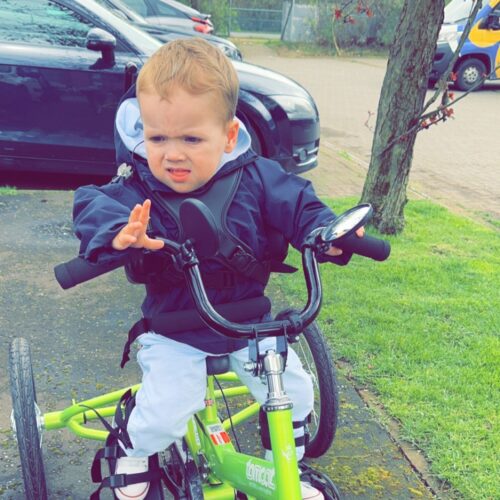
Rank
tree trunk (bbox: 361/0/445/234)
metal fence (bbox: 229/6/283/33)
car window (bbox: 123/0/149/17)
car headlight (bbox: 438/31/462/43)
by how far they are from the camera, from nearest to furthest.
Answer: tree trunk (bbox: 361/0/445/234)
car window (bbox: 123/0/149/17)
car headlight (bbox: 438/31/462/43)
metal fence (bbox: 229/6/283/33)

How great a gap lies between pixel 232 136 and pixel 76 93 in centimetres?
407

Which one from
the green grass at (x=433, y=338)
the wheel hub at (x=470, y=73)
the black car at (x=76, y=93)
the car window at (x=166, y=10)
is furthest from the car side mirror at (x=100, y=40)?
the wheel hub at (x=470, y=73)

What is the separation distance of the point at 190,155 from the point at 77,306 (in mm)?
2304

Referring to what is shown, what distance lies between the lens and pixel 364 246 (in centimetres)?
178

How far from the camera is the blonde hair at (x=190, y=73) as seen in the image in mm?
1739

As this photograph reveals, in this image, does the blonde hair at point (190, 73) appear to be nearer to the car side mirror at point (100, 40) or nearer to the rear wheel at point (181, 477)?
the rear wheel at point (181, 477)

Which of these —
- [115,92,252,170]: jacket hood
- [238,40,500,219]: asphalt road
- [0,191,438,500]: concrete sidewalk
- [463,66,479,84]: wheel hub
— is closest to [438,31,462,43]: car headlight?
[463,66,479,84]: wheel hub

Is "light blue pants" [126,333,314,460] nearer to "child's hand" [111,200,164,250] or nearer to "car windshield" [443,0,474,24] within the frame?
"child's hand" [111,200,164,250]

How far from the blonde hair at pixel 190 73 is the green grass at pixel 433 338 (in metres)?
1.76

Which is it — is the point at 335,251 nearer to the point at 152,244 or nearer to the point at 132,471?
the point at 152,244

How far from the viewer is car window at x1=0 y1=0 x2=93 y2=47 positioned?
5.89 meters

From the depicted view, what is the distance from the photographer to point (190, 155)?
6.07ft

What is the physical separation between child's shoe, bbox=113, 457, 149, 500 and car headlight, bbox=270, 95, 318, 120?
4299 millimetres

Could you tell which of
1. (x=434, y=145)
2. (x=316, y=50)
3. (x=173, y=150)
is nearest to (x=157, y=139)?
(x=173, y=150)
